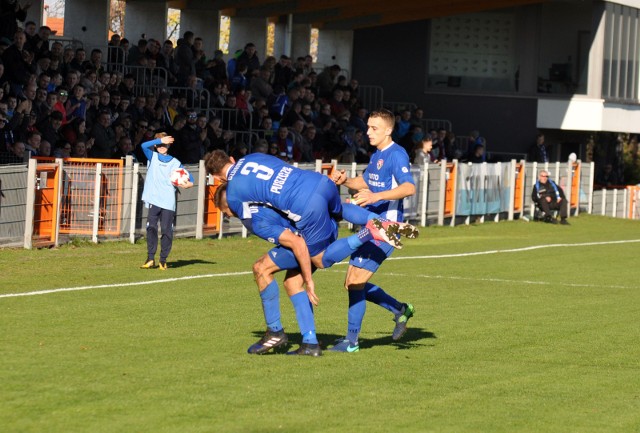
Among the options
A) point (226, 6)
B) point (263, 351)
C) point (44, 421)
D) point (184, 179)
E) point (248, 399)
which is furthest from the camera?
point (226, 6)

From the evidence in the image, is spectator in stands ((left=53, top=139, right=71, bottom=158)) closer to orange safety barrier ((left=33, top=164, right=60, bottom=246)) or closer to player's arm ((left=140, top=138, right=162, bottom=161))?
orange safety barrier ((left=33, top=164, right=60, bottom=246))

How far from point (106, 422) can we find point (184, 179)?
8388 millimetres

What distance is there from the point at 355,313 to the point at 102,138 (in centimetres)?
1420

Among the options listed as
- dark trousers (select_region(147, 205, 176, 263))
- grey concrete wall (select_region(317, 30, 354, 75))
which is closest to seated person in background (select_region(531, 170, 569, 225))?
grey concrete wall (select_region(317, 30, 354, 75))

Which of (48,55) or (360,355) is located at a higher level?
(48,55)

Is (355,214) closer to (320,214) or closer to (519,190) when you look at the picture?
(320,214)

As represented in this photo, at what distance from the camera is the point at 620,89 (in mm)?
48094

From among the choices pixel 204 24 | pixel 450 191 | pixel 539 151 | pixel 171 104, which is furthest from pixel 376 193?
pixel 539 151

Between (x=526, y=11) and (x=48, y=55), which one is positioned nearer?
(x=48, y=55)

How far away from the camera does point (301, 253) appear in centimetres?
999

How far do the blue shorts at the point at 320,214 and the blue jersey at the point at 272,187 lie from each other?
0.05 meters

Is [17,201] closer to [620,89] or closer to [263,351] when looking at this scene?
[263,351]

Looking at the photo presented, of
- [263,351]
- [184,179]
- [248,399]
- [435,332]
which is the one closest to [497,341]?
[435,332]

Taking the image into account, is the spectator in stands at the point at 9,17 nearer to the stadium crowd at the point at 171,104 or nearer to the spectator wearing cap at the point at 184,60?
the stadium crowd at the point at 171,104
